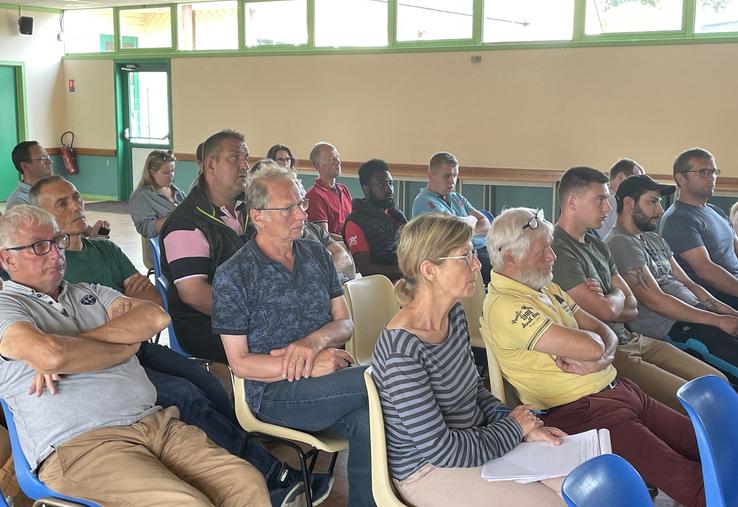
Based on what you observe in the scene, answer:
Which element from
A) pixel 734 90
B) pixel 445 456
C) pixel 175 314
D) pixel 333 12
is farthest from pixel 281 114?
pixel 445 456

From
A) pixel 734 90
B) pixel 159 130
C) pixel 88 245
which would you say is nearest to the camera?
pixel 88 245

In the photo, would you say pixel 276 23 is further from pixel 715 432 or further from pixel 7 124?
pixel 715 432

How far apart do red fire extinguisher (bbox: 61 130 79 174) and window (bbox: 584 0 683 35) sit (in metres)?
8.64

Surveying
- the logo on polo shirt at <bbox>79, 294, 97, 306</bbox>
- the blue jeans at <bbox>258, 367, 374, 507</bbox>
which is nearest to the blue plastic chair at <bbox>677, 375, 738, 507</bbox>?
the blue jeans at <bbox>258, 367, 374, 507</bbox>

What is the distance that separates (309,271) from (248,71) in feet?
27.8

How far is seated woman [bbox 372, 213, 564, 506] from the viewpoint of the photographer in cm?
192

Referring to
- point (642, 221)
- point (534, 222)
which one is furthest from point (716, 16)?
point (534, 222)

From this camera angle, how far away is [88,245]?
297cm

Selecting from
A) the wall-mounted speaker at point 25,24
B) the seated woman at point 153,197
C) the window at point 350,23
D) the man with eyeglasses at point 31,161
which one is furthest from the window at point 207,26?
the man with eyeglasses at point 31,161

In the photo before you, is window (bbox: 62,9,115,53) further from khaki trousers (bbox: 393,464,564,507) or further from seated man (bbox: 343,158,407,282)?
khaki trousers (bbox: 393,464,564,507)

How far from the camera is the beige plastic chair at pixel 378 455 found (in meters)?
1.93

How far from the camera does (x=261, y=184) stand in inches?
106

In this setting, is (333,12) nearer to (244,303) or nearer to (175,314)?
(175,314)

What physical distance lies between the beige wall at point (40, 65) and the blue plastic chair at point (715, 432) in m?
12.3
